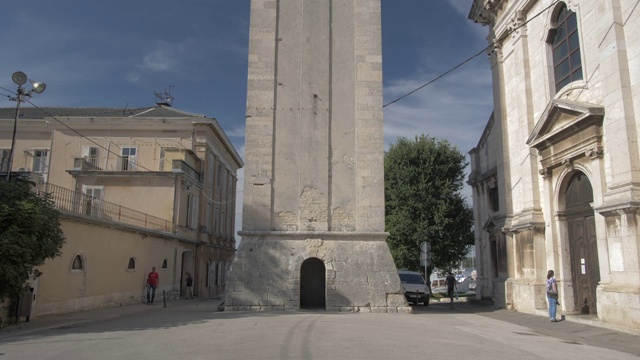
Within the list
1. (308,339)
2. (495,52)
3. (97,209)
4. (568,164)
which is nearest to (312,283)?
(308,339)

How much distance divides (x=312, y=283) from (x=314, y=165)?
13.6 feet

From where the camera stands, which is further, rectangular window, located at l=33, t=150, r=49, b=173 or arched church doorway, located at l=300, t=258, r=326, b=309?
rectangular window, located at l=33, t=150, r=49, b=173

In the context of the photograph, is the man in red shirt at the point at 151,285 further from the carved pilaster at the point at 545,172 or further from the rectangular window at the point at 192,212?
the carved pilaster at the point at 545,172

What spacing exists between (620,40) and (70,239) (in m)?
16.4

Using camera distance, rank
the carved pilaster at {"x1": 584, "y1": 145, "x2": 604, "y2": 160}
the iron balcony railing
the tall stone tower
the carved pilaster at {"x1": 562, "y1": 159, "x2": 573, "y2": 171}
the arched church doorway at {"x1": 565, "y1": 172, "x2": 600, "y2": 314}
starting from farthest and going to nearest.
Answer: the tall stone tower, the iron balcony railing, the carved pilaster at {"x1": 562, "y1": 159, "x2": 573, "y2": 171}, the arched church doorway at {"x1": 565, "y1": 172, "x2": 600, "y2": 314}, the carved pilaster at {"x1": 584, "y1": 145, "x2": 604, "y2": 160}

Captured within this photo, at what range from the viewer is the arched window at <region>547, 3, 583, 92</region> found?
47.8 feet

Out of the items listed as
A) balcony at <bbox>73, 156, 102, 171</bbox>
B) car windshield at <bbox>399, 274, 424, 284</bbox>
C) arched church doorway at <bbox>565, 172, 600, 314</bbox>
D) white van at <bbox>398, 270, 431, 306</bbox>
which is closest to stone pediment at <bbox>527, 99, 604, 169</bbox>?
arched church doorway at <bbox>565, 172, 600, 314</bbox>

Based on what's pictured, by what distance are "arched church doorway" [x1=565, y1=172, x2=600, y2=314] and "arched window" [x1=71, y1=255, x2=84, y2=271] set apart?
1547 cm

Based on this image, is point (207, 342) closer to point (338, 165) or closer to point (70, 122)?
point (338, 165)

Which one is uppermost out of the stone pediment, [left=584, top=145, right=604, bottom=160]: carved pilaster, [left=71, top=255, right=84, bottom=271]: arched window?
the stone pediment

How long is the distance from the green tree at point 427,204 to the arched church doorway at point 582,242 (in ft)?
42.3

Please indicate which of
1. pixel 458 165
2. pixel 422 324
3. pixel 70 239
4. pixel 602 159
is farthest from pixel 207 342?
pixel 458 165

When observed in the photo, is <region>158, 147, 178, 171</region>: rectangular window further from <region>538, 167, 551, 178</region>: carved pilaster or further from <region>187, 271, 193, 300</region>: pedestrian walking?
<region>538, 167, 551, 178</region>: carved pilaster

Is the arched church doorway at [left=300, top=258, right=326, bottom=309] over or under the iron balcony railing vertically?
under
